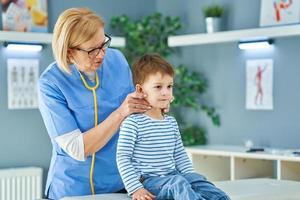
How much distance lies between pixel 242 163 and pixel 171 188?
8.80 ft

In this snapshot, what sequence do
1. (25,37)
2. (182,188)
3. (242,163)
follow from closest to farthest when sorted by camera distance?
(182,188)
(242,163)
(25,37)

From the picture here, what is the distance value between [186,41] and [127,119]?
2944mm

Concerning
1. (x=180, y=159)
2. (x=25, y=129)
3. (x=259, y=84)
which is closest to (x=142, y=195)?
(x=180, y=159)

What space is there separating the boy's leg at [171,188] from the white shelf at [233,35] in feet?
8.08

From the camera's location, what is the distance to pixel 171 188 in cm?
190

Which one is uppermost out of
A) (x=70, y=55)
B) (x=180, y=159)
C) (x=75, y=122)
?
(x=70, y=55)

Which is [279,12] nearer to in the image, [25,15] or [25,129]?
[25,15]

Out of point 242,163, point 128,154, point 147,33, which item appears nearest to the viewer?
point 128,154

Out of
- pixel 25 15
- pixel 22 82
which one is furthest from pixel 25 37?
pixel 22 82

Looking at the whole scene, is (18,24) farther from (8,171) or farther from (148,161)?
(148,161)

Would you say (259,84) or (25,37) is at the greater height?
(25,37)

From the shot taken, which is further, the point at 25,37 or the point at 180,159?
the point at 25,37

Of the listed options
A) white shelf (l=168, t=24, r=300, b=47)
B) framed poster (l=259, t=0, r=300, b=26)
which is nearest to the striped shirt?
white shelf (l=168, t=24, r=300, b=47)

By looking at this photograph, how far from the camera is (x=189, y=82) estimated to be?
5090mm
